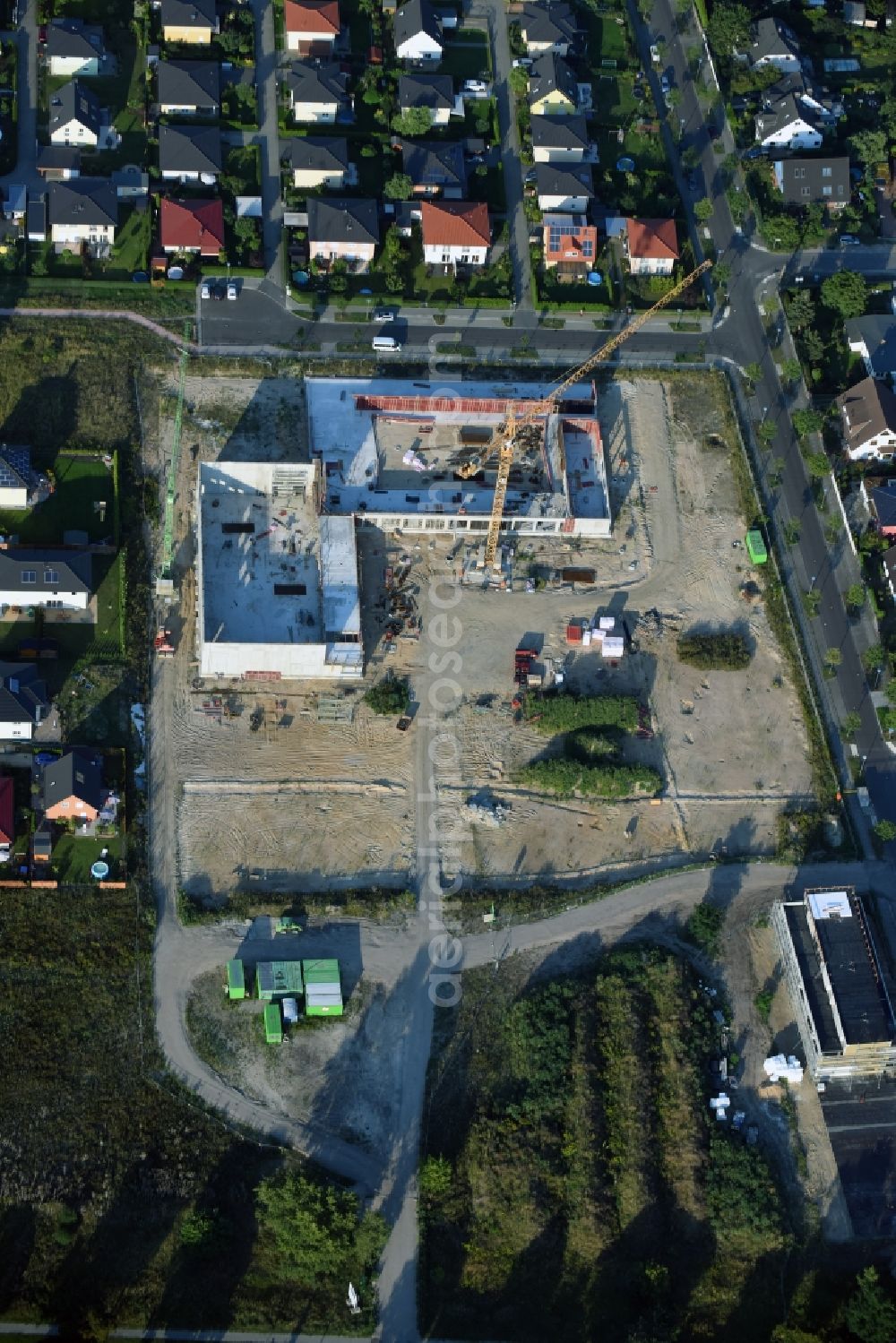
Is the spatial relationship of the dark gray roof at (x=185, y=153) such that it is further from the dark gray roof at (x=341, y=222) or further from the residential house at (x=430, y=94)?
the residential house at (x=430, y=94)

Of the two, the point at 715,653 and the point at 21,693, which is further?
the point at 715,653

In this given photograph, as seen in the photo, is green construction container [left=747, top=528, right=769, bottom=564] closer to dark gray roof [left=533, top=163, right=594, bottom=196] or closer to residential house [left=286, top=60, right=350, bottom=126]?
dark gray roof [left=533, top=163, right=594, bottom=196]

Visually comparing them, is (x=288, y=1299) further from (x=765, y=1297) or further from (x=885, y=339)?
(x=885, y=339)

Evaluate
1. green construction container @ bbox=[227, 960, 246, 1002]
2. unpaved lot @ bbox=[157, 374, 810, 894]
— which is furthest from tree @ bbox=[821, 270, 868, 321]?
green construction container @ bbox=[227, 960, 246, 1002]

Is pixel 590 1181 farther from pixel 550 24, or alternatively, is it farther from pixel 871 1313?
pixel 550 24

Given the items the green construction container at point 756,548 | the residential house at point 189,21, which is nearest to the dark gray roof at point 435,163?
the residential house at point 189,21

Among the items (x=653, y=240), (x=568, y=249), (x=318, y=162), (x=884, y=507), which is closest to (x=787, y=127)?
(x=653, y=240)
